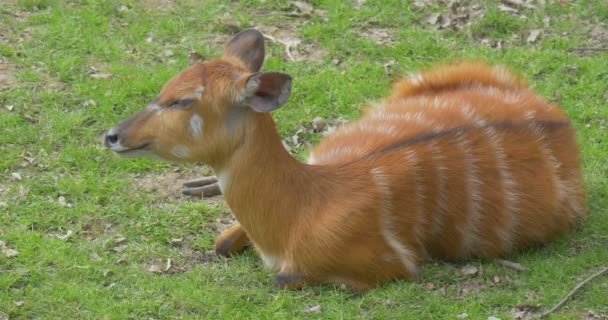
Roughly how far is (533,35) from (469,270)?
3366mm

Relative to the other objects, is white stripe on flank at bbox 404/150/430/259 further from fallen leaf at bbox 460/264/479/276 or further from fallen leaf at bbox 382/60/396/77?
fallen leaf at bbox 382/60/396/77

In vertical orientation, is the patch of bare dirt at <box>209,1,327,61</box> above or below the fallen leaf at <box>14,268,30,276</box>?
above

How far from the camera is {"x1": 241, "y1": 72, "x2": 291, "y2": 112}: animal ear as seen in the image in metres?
5.15

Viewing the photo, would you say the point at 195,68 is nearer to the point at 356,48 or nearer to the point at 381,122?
the point at 381,122

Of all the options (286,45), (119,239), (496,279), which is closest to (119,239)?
(119,239)

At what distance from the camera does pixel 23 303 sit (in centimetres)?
548

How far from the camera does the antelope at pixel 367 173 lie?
210 inches

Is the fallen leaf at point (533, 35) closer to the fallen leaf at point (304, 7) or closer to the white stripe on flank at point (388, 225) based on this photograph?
the fallen leaf at point (304, 7)

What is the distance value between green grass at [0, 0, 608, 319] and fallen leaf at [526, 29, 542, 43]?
0.16ft

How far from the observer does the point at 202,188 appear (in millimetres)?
6672

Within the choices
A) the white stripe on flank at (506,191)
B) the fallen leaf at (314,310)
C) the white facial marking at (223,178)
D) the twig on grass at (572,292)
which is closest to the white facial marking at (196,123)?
the white facial marking at (223,178)

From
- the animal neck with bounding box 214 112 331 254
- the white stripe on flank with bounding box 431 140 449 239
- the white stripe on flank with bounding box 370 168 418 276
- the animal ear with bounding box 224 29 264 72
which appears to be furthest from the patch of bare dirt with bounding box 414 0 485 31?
the animal neck with bounding box 214 112 331 254

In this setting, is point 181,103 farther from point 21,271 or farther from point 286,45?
point 286,45

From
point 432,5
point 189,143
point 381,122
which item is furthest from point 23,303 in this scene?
point 432,5
